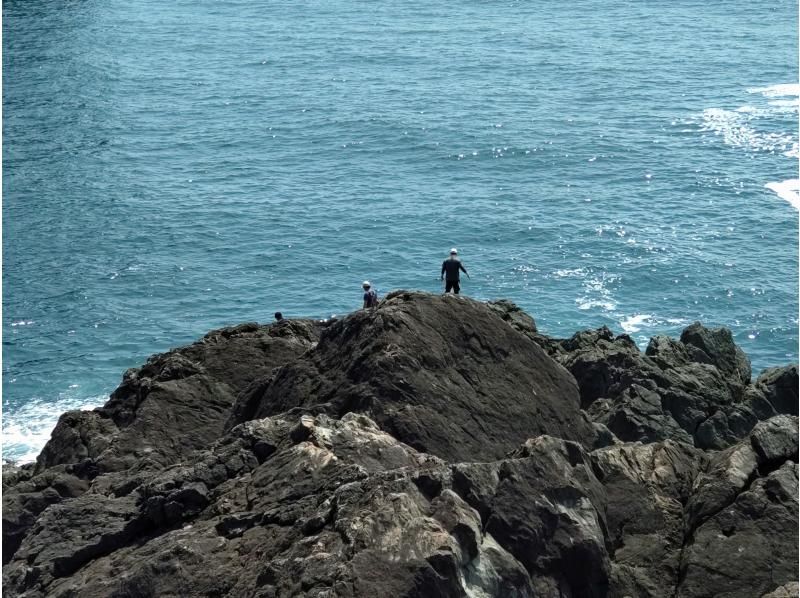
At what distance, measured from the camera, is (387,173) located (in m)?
107

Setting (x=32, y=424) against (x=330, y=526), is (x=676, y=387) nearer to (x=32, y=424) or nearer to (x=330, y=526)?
(x=330, y=526)

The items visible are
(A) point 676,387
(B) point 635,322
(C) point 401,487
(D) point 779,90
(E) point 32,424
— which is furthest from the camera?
(D) point 779,90

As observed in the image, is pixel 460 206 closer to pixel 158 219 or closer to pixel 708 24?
pixel 158 219

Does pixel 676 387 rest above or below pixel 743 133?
above

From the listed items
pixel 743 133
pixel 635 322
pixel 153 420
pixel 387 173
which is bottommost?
pixel 635 322

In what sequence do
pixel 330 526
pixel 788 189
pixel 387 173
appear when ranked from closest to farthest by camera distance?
pixel 330 526 < pixel 788 189 < pixel 387 173

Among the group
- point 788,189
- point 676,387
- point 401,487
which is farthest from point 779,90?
point 401,487

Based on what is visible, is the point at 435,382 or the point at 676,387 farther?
the point at 676,387

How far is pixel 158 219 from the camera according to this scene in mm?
100000

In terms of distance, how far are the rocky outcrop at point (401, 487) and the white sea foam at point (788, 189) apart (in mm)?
61601

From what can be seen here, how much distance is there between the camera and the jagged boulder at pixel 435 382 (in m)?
33.4

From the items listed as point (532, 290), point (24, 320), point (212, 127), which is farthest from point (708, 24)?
point (24, 320)

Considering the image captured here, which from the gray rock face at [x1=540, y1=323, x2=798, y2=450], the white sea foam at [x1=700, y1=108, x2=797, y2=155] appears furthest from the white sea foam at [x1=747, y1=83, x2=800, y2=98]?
the gray rock face at [x1=540, y1=323, x2=798, y2=450]

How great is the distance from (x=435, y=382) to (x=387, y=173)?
73978 millimetres
